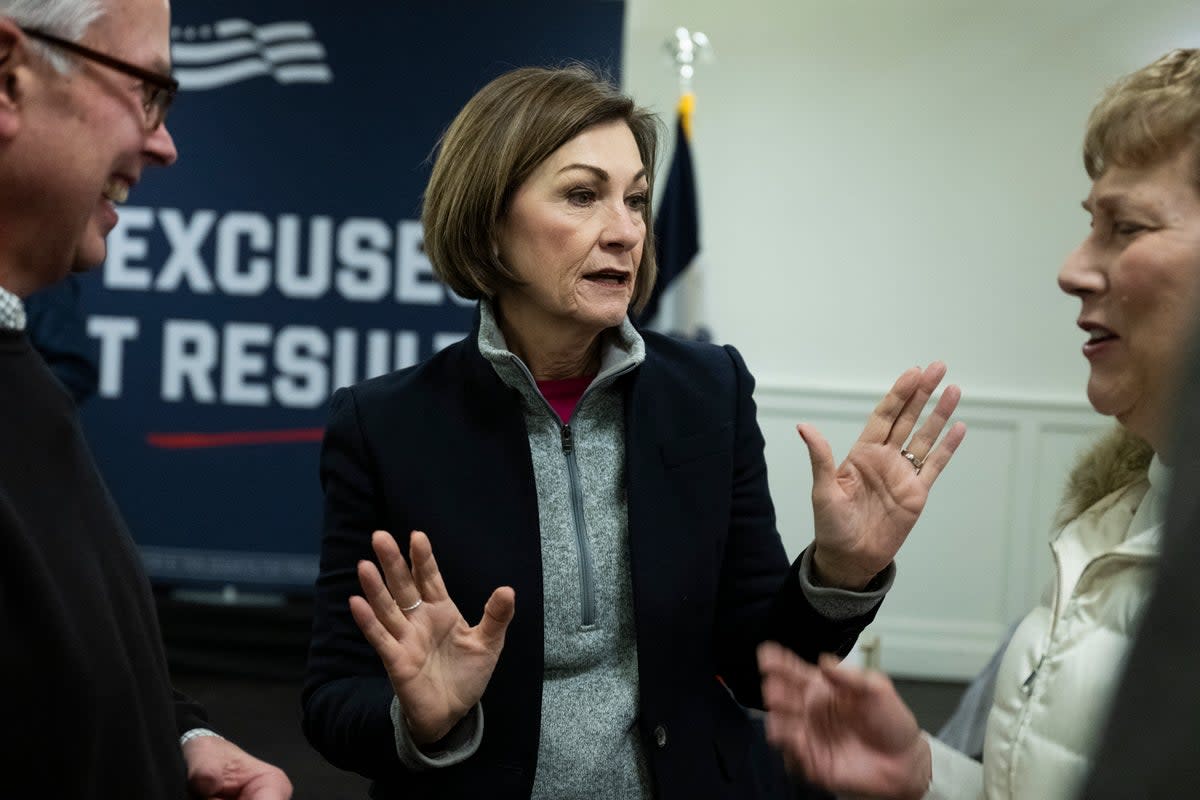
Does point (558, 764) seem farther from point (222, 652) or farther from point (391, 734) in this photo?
point (222, 652)

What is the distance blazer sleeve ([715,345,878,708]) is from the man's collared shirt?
Answer: 97 centimetres

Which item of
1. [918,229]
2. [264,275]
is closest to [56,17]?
[264,275]

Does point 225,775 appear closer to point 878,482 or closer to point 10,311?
point 10,311

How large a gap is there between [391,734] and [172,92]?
2.66 feet

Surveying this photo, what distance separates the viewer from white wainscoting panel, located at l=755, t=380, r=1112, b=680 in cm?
514

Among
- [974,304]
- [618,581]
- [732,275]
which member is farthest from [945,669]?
[618,581]

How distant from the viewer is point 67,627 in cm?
105

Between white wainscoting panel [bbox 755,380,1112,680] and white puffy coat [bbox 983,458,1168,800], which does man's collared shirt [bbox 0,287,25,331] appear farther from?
white wainscoting panel [bbox 755,380,1112,680]

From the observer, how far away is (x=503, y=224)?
170cm

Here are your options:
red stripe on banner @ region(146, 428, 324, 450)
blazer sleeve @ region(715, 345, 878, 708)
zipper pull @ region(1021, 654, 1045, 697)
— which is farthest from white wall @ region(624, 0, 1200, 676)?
zipper pull @ region(1021, 654, 1045, 697)

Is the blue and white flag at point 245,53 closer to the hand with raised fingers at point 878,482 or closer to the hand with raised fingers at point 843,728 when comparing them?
the hand with raised fingers at point 878,482

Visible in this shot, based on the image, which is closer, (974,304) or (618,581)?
(618,581)

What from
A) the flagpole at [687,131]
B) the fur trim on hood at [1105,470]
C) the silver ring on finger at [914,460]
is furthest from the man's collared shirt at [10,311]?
the flagpole at [687,131]

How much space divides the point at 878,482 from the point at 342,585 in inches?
29.0
